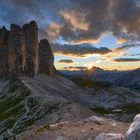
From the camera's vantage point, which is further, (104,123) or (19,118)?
(19,118)

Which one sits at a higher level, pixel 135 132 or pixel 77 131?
pixel 135 132

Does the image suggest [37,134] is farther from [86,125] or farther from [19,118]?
[19,118]

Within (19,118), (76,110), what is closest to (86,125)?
(76,110)

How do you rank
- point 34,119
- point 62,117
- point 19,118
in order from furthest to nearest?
point 19,118
point 34,119
point 62,117

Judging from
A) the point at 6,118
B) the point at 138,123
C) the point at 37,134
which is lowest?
the point at 6,118

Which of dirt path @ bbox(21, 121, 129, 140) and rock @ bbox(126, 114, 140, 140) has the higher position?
rock @ bbox(126, 114, 140, 140)

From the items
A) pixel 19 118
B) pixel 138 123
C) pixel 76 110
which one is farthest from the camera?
pixel 19 118

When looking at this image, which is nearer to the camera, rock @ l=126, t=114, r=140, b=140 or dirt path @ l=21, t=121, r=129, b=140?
rock @ l=126, t=114, r=140, b=140

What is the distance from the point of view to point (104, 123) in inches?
1855

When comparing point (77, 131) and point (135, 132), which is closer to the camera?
point (135, 132)

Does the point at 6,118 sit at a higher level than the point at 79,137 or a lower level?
lower

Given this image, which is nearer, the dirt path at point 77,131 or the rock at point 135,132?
the rock at point 135,132

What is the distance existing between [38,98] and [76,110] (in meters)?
55.0

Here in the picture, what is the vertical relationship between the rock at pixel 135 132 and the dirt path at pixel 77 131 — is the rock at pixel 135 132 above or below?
above
